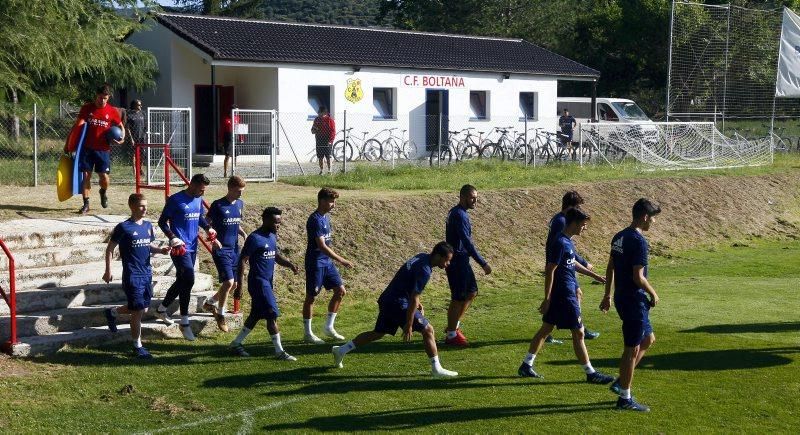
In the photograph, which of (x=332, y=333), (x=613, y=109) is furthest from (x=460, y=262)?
(x=613, y=109)

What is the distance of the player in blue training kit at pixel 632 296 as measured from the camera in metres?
9.45

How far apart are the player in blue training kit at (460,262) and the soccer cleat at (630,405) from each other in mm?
3072

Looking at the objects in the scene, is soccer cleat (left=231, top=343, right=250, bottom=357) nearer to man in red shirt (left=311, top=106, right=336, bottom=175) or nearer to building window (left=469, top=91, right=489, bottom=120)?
man in red shirt (left=311, top=106, right=336, bottom=175)

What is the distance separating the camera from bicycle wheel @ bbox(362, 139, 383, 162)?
28.2 metres

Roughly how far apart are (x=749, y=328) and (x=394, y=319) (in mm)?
Answer: 5343

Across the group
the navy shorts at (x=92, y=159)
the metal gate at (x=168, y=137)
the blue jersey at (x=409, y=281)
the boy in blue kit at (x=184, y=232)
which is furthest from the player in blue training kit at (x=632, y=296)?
the metal gate at (x=168, y=137)

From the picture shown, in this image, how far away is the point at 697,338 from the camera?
12.7 m

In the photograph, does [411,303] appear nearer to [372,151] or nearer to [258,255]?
[258,255]

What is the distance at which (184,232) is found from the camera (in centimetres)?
1245

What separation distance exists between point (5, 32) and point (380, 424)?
7853 mm

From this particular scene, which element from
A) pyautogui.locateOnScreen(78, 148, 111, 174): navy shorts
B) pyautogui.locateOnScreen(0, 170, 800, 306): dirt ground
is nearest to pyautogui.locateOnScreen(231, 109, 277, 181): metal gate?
pyautogui.locateOnScreen(0, 170, 800, 306): dirt ground

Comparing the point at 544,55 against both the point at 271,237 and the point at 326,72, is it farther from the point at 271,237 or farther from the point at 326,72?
the point at 271,237

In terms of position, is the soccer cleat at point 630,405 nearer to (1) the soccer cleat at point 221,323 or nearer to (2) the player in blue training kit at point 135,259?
(2) the player in blue training kit at point 135,259

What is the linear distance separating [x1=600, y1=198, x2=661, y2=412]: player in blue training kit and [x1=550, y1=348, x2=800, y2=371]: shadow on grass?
5.64 feet
